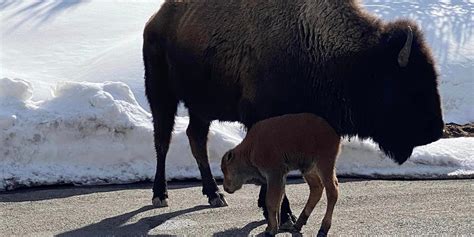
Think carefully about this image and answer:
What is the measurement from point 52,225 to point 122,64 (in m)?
7.82

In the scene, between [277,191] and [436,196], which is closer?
[277,191]

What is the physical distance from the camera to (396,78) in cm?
793

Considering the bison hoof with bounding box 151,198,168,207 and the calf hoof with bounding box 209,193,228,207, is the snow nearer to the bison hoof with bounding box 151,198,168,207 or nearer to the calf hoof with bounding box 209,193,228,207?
the bison hoof with bounding box 151,198,168,207

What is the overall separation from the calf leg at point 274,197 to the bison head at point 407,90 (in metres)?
1.17

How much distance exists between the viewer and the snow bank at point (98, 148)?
1059 centimetres

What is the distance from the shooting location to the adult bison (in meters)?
7.96

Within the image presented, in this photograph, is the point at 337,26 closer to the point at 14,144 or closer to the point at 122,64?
the point at 14,144

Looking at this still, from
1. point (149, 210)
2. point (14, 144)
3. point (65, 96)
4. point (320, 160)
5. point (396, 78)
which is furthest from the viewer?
point (65, 96)

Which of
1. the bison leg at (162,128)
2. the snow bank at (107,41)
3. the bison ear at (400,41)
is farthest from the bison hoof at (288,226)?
the snow bank at (107,41)

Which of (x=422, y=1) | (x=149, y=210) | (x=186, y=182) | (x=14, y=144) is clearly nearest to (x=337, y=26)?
(x=149, y=210)

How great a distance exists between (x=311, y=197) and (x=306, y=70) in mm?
1167

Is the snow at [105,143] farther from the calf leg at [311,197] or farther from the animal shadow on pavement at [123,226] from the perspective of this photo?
the calf leg at [311,197]

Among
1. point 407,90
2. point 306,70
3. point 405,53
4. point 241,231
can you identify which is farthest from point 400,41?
point 241,231

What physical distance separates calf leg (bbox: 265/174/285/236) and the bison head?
1167 mm
